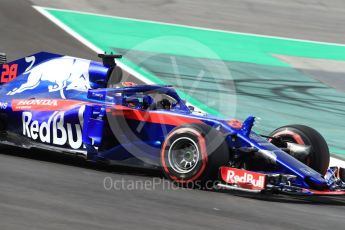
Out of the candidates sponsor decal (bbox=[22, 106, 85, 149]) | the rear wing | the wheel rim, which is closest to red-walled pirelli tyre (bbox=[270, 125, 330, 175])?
the wheel rim

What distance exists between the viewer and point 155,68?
15227mm

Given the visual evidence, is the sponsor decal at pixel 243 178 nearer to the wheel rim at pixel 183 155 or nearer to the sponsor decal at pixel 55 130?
the wheel rim at pixel 183 155

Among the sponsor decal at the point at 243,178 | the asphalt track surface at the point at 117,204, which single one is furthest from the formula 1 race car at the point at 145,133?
the asphalt track surface at the point at 117,204

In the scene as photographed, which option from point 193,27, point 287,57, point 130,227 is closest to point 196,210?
point 130,227

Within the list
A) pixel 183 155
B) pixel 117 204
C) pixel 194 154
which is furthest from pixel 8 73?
pixel 117 204

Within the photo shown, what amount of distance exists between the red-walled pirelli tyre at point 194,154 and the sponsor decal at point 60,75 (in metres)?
1.88

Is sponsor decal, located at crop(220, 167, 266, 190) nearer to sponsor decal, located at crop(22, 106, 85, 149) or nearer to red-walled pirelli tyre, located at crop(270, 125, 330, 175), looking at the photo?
red-walled pirelli tyre, located at crop(270, 125, 330, 175)

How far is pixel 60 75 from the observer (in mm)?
9688

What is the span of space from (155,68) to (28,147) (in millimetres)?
6309

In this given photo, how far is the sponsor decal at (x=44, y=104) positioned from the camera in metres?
9.05

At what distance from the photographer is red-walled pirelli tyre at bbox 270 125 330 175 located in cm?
868

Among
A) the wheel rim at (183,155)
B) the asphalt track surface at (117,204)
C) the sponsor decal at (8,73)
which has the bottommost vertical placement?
the asphalt track surface at (117,204)

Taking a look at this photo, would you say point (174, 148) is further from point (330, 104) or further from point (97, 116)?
point (330, 104)

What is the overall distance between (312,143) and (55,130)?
3.01 metres
